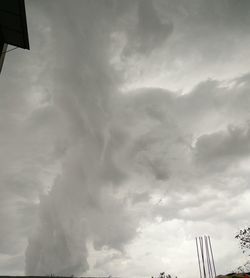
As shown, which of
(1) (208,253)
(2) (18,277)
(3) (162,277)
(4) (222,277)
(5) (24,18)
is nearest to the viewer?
(2) (18,277)

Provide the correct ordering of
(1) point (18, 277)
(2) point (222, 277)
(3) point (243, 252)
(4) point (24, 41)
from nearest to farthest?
(1) point (18, 277) < (4) point (24, 41) < (2) point (222, 277) < (3) point (243, 252)

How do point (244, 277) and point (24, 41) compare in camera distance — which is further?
point (244, 277)

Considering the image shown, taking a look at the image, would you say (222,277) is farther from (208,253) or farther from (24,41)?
(208,253)

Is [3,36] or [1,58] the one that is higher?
[3,36]

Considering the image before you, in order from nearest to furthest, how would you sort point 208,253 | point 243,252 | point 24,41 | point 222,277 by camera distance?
point 24,41 → point 222,277 → point 243,252 → point 208,253

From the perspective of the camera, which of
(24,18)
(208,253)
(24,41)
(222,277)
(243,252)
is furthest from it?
(208,253)

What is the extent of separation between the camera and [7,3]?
10680mm

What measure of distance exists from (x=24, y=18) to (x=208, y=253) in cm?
6749

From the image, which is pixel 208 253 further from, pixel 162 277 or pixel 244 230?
pixel 162 277

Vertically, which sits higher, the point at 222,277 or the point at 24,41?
the point at 24,41

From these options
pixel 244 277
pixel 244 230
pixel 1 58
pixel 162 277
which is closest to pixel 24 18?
pixel 1 58

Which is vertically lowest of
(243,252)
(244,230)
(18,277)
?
(18,277)

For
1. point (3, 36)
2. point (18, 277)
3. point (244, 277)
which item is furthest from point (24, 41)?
point (244, 277)

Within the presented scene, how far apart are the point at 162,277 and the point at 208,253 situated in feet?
107
